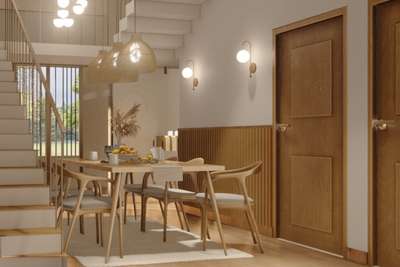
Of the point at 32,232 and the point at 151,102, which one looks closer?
the point at 32,232

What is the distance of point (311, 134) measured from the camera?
627cm

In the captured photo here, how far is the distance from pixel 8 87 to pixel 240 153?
287 centimetres

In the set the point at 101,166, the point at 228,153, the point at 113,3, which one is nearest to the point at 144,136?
the point at 113,3

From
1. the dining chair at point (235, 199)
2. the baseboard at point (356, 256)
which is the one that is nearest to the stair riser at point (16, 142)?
the dining chair at point (235, 199)

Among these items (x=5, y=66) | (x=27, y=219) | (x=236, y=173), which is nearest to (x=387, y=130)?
(x=236, y=173)

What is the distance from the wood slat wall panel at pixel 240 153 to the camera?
7.07 m

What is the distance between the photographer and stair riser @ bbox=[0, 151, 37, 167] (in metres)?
6.69

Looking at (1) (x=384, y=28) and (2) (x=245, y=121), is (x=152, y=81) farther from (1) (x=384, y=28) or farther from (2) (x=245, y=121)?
(1) (x=384, y=28)

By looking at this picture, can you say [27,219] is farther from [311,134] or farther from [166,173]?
[311,134]

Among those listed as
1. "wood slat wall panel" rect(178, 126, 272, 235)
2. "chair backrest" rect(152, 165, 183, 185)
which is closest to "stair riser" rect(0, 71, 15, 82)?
"wood slat wall panel" rect(178, 126, 272, 235)

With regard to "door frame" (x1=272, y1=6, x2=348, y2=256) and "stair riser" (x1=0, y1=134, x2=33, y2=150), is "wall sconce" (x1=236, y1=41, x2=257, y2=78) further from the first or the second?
"stair riser" (x1=0, y1=134, x2=33, y2=150)

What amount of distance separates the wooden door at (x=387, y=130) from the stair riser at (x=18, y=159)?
11.3 feet

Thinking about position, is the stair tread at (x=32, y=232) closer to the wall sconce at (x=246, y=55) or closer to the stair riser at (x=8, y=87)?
the stair riser at (x=8, y=87)

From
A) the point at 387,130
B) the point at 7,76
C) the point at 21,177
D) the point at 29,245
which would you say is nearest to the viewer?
the point at 387,130
